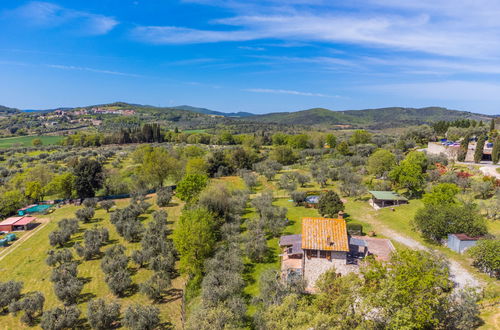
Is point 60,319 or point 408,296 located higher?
point 408,296

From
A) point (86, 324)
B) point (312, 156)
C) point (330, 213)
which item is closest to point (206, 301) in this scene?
point (86, 324)

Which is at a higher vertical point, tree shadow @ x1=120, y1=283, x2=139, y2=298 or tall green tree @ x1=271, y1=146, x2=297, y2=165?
tall green tree @ x1=271, y1=146, x2=297, y2=165

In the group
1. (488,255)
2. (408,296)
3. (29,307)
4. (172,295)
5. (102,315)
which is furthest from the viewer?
(172,295)

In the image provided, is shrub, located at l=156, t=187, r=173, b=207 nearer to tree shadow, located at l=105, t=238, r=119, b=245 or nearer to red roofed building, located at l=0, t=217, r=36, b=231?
tree shadow, located at l=105, t=238, r=119, b=245

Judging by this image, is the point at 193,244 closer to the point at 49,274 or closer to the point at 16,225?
the point at 49,274

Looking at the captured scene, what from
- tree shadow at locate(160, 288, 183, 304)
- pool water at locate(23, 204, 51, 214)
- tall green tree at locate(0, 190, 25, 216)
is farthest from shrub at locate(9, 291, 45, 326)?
tall green tree at locate(0, 190, 25, 216)

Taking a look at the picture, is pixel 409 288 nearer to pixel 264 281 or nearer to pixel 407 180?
pixel 264 281

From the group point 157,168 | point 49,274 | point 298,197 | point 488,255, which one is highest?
point 157,168

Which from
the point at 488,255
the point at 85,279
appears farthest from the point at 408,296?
the point at 85,279
